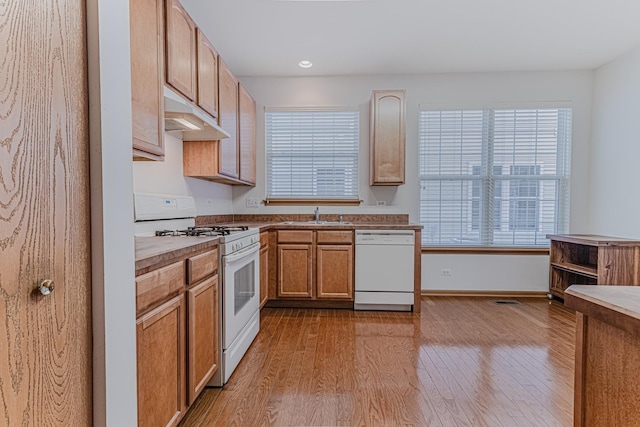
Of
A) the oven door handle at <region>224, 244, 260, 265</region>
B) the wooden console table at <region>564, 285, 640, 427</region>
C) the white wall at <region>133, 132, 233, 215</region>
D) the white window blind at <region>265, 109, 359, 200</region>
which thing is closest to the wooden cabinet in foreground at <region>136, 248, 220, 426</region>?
the oven door handle at <region>224, 244, 260, 265</region>

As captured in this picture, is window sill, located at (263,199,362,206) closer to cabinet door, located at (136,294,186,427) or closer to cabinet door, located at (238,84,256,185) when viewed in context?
cabinet door, located at (238,84,256,185)

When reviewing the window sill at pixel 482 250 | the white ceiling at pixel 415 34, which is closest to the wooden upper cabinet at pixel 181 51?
the white ceiling at pixel 415 34

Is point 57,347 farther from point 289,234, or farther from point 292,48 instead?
point 292,48

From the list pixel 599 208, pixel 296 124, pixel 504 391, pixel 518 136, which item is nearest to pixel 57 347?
pixel 504 391

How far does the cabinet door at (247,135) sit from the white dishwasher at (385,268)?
1.38 meters

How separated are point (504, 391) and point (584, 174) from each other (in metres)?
3.29

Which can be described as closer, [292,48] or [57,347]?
[57,347]

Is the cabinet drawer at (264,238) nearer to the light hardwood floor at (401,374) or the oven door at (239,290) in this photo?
the oven door at (239,290)

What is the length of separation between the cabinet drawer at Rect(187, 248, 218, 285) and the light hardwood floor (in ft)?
2.37

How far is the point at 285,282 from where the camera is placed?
3391 millimetres

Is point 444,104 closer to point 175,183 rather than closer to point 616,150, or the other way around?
point 616,150

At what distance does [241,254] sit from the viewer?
7.22 ft

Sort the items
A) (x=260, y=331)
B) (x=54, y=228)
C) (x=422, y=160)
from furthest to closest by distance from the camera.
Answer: (x=422, y=160) < (x=260, y=331) < (x=54, y=228)

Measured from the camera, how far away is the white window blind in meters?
4.02
